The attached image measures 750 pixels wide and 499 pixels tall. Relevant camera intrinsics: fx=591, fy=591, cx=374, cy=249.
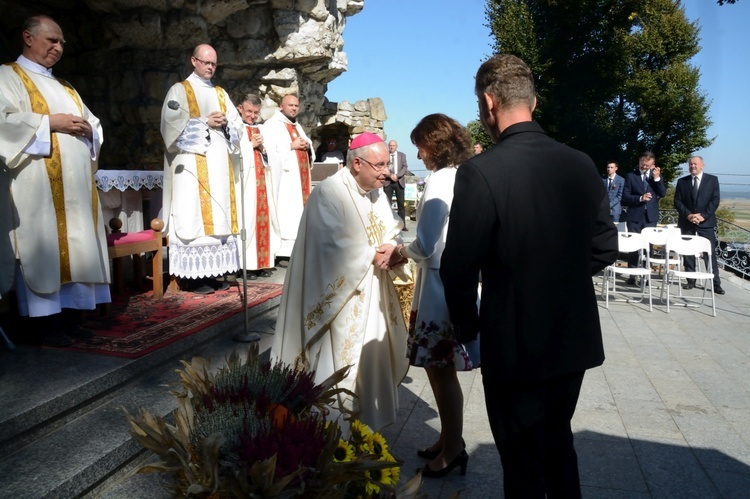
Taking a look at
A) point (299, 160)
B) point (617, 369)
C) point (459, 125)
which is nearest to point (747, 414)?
point (617, 369)

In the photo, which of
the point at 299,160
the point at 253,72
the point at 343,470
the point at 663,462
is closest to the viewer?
the point at 343,470

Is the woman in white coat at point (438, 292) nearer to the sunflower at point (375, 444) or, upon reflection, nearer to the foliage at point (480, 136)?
the sunflower at point (375, 444)

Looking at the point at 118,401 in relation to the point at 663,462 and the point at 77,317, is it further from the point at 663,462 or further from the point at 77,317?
the point at 663,462

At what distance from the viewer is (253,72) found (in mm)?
12727

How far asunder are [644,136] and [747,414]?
23.0 m

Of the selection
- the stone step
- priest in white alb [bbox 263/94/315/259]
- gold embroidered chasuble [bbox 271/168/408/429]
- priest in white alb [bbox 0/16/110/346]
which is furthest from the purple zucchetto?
priest in white alb [bbox 263/94/315/259]

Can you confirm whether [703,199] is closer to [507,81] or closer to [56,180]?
[507,81]

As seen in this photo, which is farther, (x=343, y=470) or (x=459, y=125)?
(x=459, y=125)

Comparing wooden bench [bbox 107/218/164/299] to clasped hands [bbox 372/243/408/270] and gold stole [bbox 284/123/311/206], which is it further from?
clasped hands [bbox 372/243/408/270]

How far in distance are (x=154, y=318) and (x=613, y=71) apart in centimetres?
2375

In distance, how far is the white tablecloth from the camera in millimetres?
5836

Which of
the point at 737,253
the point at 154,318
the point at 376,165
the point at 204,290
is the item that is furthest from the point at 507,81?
the point at 737,253

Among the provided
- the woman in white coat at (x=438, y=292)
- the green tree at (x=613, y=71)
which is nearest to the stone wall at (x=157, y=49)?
the woman in white coat at (x=438, y=292)

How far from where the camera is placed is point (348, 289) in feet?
10.7
